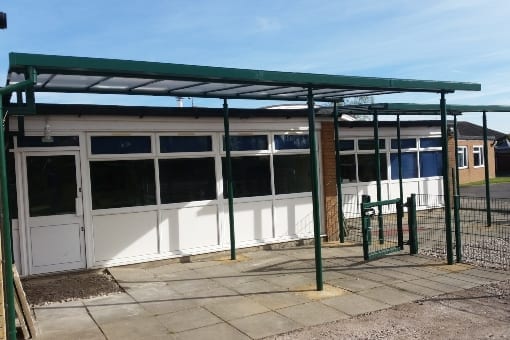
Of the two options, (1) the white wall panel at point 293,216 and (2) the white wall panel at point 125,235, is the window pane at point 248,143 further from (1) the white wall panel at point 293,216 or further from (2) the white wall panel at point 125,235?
(2) the white wall panel at point 125,235

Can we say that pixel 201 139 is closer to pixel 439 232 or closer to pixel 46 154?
pixel 46 154

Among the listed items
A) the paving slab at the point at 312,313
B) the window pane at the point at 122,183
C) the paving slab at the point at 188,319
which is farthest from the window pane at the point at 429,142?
the paving slab at the point at 188,319

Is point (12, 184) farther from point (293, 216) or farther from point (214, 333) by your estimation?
point (293, 216)

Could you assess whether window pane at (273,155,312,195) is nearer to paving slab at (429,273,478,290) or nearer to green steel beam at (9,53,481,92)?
green steel beam at (9,53,481,92)

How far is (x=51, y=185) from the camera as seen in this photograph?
26.1ft

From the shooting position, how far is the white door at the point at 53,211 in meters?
7.79

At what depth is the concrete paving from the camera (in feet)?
18.1

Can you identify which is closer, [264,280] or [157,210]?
[264,280]

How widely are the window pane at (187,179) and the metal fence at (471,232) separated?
4352 millimetres

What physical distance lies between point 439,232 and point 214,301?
6.97 meters

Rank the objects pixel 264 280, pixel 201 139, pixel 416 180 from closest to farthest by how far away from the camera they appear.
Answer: pixel 264 280, pixel 201 139, pixel 416 180

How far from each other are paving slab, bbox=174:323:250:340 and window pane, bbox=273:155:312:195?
5136mm

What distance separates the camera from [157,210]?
888 centimetres

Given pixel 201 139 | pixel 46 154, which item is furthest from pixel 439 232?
pixel 46 154
